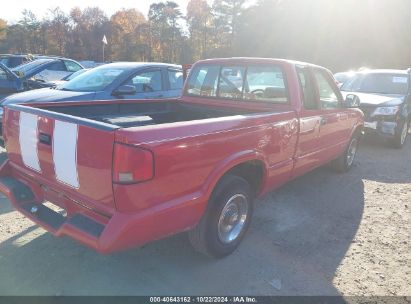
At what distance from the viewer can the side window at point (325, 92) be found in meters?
4.64

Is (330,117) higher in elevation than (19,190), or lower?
higher

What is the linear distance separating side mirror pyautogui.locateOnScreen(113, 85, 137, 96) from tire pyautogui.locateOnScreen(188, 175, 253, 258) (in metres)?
3.68

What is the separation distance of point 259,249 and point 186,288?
955mm

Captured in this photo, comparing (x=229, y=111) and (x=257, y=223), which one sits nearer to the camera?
(x=257, y=223)

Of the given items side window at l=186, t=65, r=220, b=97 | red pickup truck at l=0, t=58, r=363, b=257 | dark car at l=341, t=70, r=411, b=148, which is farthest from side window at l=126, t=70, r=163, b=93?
dark car at l=341, t=70, r=411, b=148

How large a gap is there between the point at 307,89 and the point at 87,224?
2999 mm

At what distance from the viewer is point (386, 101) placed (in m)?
7.83

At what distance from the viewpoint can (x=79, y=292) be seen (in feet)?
9.37

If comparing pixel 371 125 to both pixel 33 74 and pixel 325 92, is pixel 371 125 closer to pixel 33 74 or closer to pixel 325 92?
pixel 325 92

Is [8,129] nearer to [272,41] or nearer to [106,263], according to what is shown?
[106,263]

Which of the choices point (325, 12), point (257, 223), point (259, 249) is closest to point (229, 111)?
point (257, 223)

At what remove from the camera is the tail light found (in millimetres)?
2312

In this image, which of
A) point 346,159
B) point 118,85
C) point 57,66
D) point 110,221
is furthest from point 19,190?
point 57,66

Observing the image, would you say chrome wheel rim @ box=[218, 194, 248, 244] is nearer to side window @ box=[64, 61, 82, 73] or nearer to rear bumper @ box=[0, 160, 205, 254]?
rear bumper @ box=[0, 160, 205, 254]
